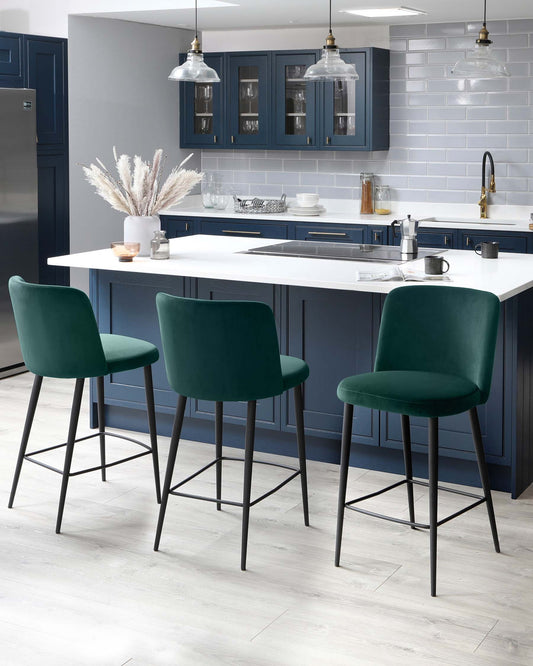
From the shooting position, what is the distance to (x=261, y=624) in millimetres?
3139

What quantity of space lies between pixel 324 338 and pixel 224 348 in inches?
44.9

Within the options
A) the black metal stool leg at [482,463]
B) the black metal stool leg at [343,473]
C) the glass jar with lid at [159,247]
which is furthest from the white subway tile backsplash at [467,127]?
the black metal stool leg at [343,473]

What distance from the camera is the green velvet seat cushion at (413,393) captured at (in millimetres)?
3406

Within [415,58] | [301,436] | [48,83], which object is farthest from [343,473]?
[415,58]

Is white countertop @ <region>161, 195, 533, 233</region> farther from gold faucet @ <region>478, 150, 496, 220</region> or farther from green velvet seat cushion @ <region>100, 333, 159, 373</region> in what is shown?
green velvet seat cushion @ <region>100, 333, 159, 373</region>

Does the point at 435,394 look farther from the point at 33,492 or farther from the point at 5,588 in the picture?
the point at 33,492

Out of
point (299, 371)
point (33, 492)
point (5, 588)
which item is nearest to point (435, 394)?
point (299, 371)

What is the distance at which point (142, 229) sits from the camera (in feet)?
16.5

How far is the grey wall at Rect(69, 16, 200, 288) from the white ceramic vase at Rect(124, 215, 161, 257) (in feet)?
5.67

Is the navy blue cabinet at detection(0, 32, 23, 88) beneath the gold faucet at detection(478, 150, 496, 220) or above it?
above

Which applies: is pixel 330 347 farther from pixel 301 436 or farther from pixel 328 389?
pixel 301 436

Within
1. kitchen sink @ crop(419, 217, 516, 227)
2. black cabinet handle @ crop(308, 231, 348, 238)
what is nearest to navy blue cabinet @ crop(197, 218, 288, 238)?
black cabinet handle @ crop(308, 231, 348, 238)

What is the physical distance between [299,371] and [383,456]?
3.31ft

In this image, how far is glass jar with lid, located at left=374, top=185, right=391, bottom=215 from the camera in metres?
7.78
